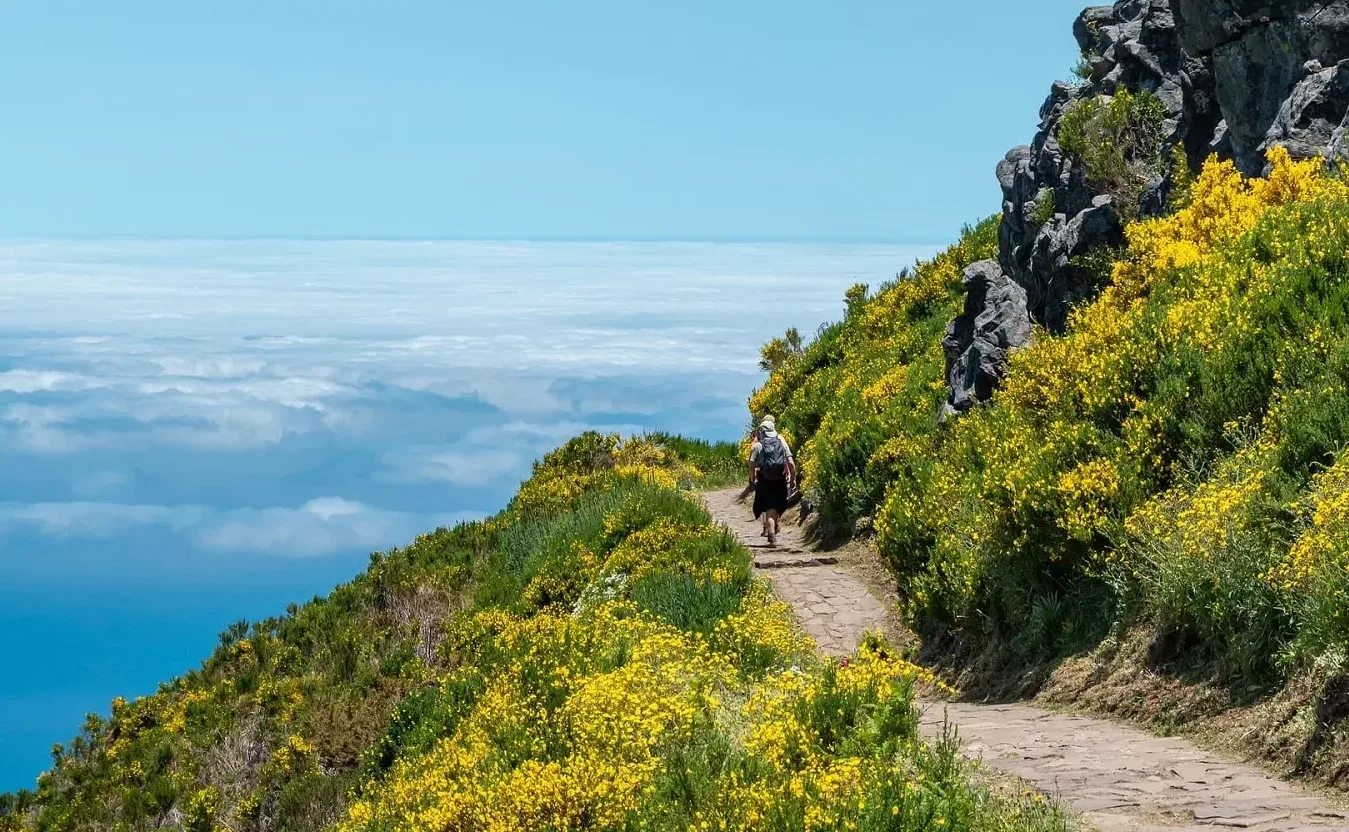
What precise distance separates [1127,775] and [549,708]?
4911 mm

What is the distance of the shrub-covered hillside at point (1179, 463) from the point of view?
8867 millimetres

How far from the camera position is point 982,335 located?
1841cm

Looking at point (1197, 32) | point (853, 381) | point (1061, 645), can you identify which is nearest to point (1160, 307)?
point (1061, 645)

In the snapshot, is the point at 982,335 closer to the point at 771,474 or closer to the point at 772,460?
the point at 772,460

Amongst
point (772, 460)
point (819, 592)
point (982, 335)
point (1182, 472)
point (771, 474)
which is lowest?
point (819, 592)

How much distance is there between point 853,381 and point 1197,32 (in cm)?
929

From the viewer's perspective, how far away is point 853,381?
80.7 feet

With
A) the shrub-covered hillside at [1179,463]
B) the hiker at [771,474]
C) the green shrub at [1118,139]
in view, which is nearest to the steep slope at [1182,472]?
the shrub-covered hillside at [1179,463]

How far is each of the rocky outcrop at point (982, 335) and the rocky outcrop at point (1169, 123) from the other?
0.03 metres

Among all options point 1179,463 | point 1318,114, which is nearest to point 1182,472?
point 1179,463

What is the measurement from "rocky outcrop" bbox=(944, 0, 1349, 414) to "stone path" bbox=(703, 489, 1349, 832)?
345 inches

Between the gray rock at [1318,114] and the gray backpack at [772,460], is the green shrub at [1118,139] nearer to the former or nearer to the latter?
the gray rock at [1318,114]

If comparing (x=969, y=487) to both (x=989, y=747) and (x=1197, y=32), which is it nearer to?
(x=989, y=747)

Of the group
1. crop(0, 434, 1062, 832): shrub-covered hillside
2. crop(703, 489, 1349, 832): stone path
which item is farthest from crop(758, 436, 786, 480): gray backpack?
crop(703, 489, 1349, 832): stone path
